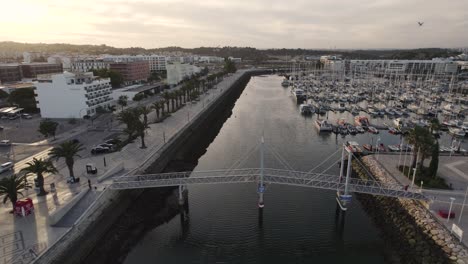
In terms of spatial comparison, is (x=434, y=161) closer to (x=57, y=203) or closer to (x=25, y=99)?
(x=57, y=203)

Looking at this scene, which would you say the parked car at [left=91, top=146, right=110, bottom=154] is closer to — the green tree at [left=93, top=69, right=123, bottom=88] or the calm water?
the calm water

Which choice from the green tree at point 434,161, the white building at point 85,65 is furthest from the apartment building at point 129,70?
the green tree at point 434,161

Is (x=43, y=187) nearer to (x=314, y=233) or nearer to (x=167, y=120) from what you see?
(x=314, y=233)

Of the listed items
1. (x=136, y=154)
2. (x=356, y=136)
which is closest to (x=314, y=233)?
(x=136, y=154)

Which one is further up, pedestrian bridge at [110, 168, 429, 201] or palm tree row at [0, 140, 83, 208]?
palm tree row at [0, 140, 83, 208]

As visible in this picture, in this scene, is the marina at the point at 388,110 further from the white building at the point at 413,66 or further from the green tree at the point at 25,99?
the green tree at the point at 25,99

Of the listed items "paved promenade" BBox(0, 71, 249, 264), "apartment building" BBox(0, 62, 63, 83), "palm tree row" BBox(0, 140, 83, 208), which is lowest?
"paved promenade" BBox(0, 71, 249, 264)

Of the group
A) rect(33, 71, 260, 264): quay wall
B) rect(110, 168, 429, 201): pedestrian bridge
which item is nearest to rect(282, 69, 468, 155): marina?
rect(110, 168, 429, 201): pedestrian bridge
